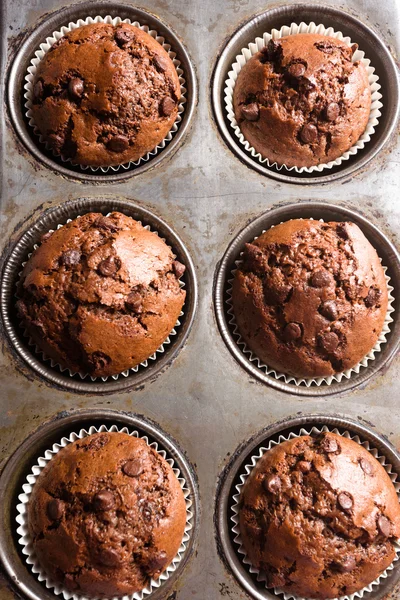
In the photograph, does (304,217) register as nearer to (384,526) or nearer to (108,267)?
(108,267)

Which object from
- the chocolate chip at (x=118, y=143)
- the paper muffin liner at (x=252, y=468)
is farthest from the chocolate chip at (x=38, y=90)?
the paper muffin liner at (x=252, y=468)

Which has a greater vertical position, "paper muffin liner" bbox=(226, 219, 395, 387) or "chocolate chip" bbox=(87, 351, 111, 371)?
"paper muffin liner" bbox=(226, 219, 395, 387)

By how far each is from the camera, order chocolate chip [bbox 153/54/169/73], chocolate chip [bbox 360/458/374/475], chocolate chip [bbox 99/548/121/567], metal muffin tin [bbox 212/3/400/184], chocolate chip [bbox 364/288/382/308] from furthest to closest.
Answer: metal muffin tin [bbox 212/3/400/184], chocolate chip [bbox 153/54/169/73], chocolate chip [bbox 364/288/382/308], chocolate chip [bbox 360/458/374/475], chocolate chip [bbox 99/548/121/567]

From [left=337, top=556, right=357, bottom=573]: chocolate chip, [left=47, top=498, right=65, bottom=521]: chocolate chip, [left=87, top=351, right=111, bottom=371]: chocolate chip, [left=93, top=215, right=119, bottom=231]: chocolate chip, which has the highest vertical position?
[left=93, top=215, right=119, bottom=231]: chocolate chip

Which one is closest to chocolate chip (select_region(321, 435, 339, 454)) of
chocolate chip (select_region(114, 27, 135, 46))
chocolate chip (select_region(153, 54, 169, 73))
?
chocolate chip (select_region(153, 54, 169, 73))

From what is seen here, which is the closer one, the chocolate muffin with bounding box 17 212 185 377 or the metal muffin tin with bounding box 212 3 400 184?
the chocolate muffin with bounding box 17 212 185 377

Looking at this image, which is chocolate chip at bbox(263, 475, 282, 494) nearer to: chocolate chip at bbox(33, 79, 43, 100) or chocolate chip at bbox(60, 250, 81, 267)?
chocolate chip at bbox(60, 250, 81, 267)
